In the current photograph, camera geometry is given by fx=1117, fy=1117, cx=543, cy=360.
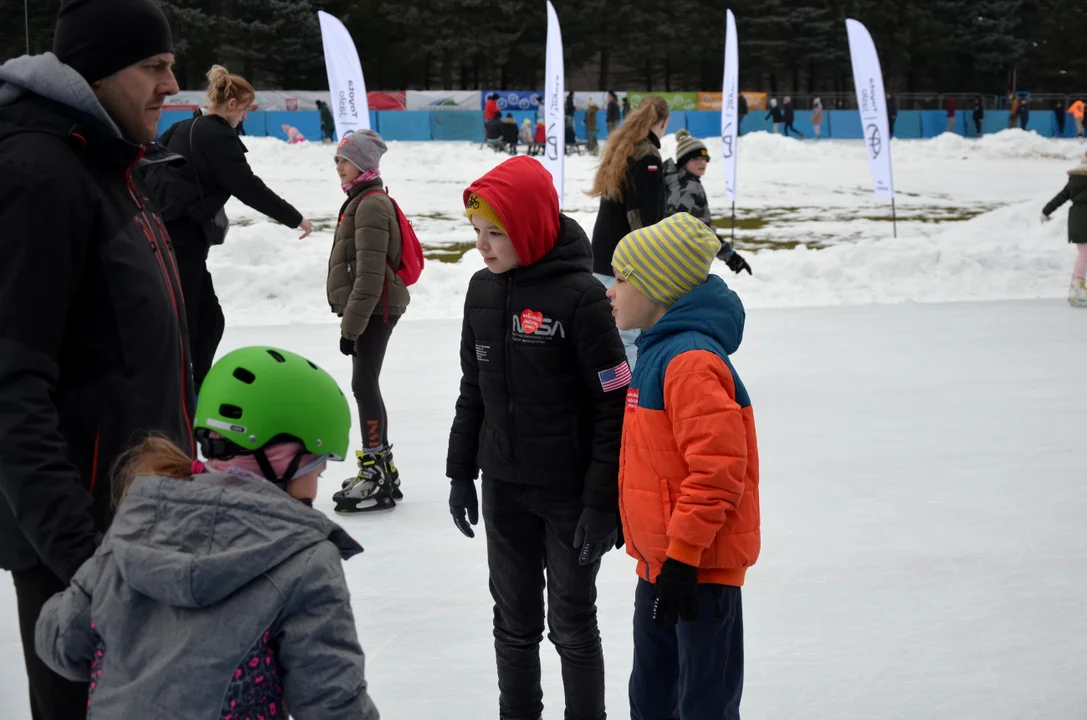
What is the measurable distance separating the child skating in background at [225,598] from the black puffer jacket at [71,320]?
0.80 ft

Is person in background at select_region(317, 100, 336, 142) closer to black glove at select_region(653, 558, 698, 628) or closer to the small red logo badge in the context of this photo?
the small red logo badge

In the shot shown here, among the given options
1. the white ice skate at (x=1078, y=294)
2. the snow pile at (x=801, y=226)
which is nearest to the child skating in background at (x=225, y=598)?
the snow pile at (x=801, y=226)

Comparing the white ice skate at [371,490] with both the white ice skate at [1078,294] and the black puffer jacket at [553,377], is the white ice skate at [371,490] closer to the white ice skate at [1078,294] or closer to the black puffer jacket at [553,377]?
the black puffer jacket at [553,377]

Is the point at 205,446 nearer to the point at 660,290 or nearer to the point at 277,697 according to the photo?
the point at 277,697

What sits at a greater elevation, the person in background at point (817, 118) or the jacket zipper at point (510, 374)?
the person in background at point (817, 118)

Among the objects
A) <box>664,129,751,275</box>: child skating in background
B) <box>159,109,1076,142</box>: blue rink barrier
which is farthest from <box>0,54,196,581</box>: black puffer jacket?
<box>159,109,1076,142</box>: blue rink barrier

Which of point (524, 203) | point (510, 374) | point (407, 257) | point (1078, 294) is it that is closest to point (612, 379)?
point (510, 374)

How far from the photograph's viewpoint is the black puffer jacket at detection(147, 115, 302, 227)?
4828mm

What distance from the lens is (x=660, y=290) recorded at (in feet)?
8.46

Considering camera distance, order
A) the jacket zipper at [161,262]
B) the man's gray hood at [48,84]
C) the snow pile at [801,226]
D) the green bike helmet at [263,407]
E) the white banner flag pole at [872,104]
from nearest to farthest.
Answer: the green bike helmet at [263,407], the man's gray hood at [48,84], the jacket zipper at [161,262], the snow pile at [801,226], the white banner flag pole at [872,104]

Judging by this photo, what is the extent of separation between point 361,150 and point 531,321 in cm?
212

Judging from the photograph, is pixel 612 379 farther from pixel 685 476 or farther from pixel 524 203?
pixel 524 203

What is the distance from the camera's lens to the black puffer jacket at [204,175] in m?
4.83

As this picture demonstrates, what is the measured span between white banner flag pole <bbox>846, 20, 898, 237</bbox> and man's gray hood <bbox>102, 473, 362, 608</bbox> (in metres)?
11.5
